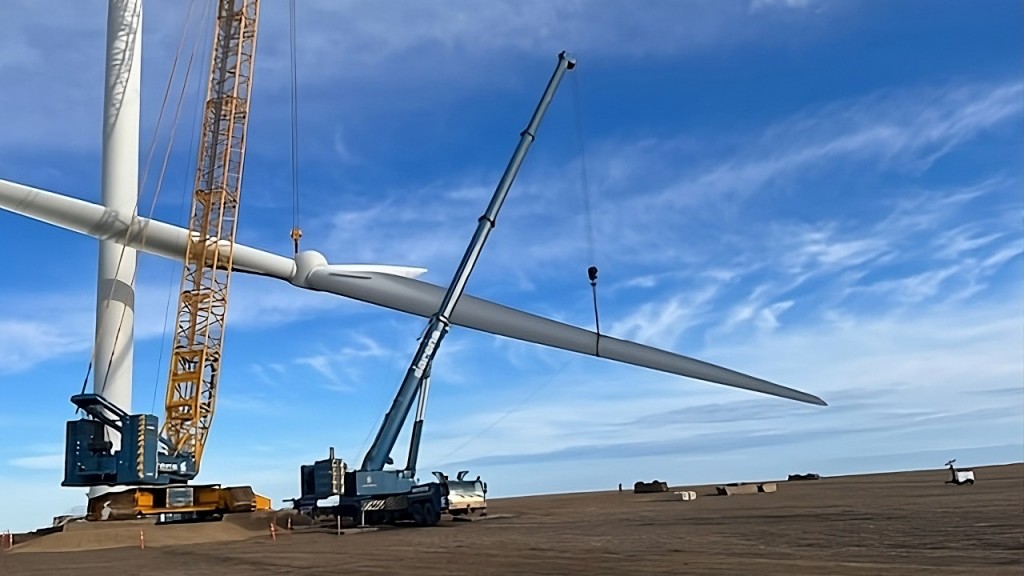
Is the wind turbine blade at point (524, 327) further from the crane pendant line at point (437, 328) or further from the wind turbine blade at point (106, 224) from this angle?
the crane pendant line at point (437, 328)

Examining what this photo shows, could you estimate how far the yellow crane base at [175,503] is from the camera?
45625mm

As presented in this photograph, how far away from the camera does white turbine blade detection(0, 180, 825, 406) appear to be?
179ft

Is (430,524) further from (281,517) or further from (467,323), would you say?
(467,323)

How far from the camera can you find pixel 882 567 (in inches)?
666

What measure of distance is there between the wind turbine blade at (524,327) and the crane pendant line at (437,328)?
8.93m

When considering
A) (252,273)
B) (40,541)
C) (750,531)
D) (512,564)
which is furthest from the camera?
(252,273)

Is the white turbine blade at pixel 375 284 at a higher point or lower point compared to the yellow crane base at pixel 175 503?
higher

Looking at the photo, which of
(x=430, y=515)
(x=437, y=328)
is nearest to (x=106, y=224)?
(x=437, y=328)

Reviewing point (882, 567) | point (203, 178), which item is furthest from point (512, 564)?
point (203, 178)

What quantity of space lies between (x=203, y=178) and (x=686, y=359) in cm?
3560

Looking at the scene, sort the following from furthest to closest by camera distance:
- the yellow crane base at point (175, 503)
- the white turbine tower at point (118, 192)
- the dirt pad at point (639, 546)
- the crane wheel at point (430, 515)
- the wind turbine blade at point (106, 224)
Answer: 1. the white turbine tower at point (118, 192)
2. the wind turbine blade at point (106, 224)
3. the yellow crane base at point (175, 503)
4. the crane wheel at point (430, 515)
5. the dirt pad at point (639, 546)

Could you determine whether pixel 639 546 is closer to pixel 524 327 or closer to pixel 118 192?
pixel 524 327

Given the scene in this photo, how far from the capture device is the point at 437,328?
4478 cm

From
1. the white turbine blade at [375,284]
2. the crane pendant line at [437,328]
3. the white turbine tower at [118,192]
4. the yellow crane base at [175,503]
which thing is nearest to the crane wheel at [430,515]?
the crane pendant line at [437,328]
